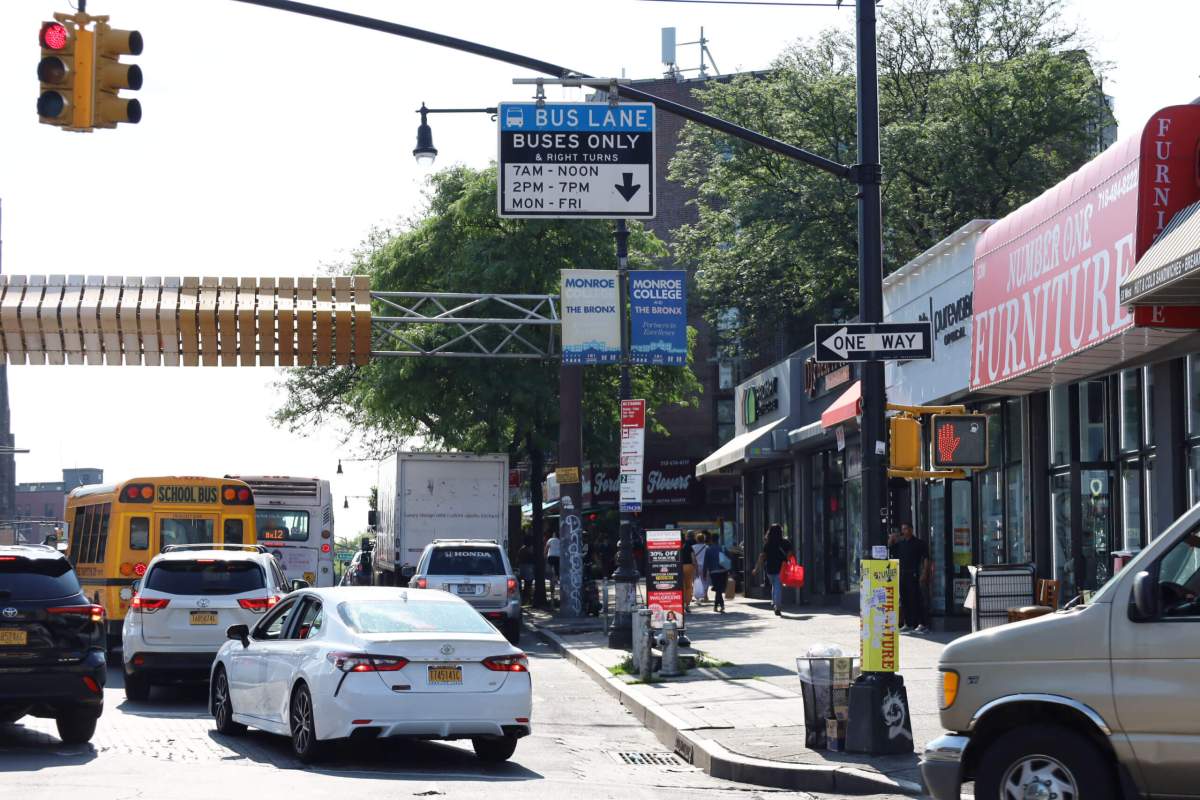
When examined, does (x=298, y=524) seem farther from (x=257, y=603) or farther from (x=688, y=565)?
(x=257, y=603)

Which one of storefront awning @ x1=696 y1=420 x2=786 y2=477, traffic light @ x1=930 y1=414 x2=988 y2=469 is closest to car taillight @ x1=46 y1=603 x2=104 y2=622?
traffic light @ x1=930 y1=414 x2=988 y2=469

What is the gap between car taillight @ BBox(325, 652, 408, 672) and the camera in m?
12.1

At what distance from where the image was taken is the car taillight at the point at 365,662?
12102 millimetres

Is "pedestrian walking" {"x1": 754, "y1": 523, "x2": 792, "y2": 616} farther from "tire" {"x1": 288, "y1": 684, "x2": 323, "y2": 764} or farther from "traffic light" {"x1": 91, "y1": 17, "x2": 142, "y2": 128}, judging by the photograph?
"traffic light" {"x1": 91, "y1": 17, "x2": 142, "y2": 128}

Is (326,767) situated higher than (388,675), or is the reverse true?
(388,675)

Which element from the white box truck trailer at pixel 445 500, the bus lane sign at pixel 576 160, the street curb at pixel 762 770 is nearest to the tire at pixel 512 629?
the white box truck trailer at pixel 445 500

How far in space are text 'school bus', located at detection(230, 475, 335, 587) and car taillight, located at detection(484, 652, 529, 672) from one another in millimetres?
20739

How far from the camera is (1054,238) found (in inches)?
717

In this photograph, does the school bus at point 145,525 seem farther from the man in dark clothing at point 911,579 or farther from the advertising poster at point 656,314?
the man in dark clothing at point 911,579

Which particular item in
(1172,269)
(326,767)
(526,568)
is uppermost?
(1172,269)

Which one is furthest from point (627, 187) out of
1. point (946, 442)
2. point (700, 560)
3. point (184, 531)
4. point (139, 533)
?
point (700, 560)

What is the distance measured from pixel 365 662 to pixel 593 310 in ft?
43.6

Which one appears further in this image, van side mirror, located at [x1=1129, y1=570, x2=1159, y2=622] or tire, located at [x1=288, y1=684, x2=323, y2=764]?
tire, located at [x1=288, y1=684, x2=323, y2=764]

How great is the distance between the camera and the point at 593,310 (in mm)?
24844
